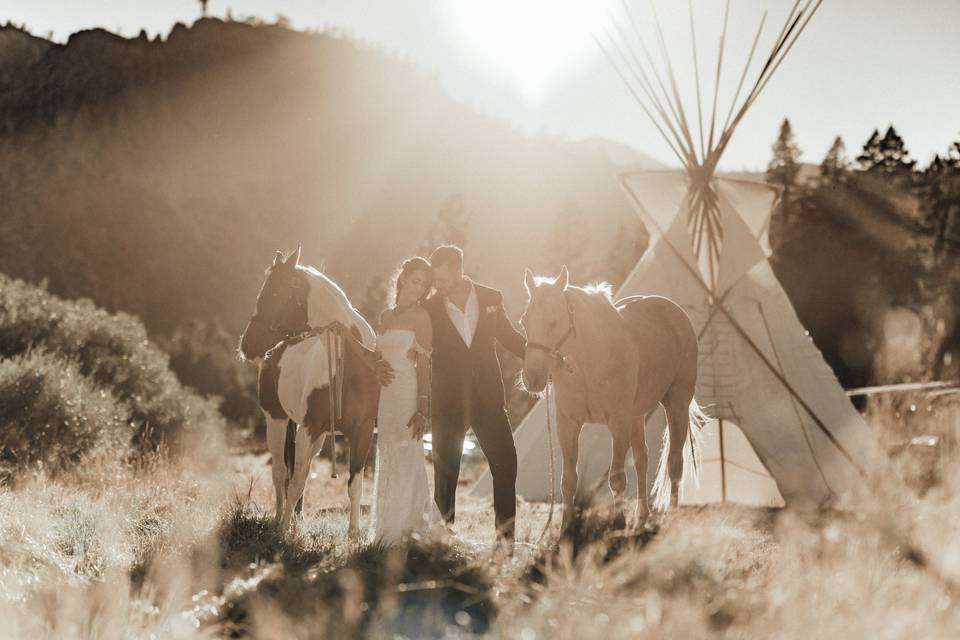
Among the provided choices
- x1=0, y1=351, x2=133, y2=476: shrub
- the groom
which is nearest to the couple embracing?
the groom

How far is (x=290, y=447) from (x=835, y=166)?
33.2 meters

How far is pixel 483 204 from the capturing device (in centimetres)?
5984

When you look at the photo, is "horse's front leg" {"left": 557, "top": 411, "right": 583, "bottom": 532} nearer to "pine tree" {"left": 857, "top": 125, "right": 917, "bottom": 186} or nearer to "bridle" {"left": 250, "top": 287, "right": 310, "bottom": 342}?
"bridle" {"left": 250, "top": 287, "right": 310, "bottom": 342}

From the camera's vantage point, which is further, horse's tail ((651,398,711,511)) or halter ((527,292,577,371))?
horse's tail ((651,398,711,511))

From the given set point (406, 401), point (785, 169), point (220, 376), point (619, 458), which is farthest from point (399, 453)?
point (785, 169)

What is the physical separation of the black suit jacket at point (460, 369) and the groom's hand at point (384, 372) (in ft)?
1.04

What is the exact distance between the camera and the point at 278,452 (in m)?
5.96

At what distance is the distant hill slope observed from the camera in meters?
39.5

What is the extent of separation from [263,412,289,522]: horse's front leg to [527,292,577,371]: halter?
2.18m

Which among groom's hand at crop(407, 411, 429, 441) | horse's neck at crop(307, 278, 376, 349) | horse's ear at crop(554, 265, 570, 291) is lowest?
groom's hand at crop(407, 411, 429, 441)

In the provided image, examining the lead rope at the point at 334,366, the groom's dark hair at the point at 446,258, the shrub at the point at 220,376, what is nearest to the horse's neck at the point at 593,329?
the groom's dark hair at the point at 446,258

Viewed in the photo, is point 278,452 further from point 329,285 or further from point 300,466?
point 329,285

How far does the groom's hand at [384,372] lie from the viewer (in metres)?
5.39

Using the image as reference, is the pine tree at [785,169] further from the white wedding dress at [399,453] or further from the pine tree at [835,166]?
the white wedding dress at [399,453]
